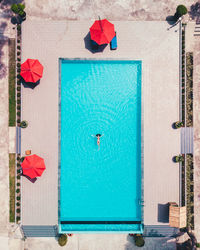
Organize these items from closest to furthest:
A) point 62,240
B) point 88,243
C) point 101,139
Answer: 1. point 62,240
2. point 101,139
3. point 88,243

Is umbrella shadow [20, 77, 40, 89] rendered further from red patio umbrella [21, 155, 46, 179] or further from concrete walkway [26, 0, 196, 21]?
red patio umbrella [21, 155, 46, 179]

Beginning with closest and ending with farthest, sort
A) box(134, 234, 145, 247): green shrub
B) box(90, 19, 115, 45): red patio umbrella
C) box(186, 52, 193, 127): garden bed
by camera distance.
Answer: box(90, 19, 115, 45): red patio umbrella
box(134, 234, 145, 247): green shrub
box(186, 52, 193, 127): garden bed

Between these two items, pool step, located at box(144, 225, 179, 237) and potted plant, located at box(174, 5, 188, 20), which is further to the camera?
pool step, located at box(144, 225, 179, 237)

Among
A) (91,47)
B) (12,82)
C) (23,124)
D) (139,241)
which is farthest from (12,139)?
(139,241)

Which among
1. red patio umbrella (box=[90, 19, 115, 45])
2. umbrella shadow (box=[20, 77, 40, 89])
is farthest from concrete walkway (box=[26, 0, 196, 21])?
umbrella shadow (box=[20, 77, 40, 89])

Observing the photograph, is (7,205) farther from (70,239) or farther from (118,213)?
(118,213)

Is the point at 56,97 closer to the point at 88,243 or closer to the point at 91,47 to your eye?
the point at 91,47

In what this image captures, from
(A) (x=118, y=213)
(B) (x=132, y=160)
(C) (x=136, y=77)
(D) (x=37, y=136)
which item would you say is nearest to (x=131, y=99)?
(C) (x=136, y=77)

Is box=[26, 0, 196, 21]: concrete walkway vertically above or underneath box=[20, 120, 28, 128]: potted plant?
above
